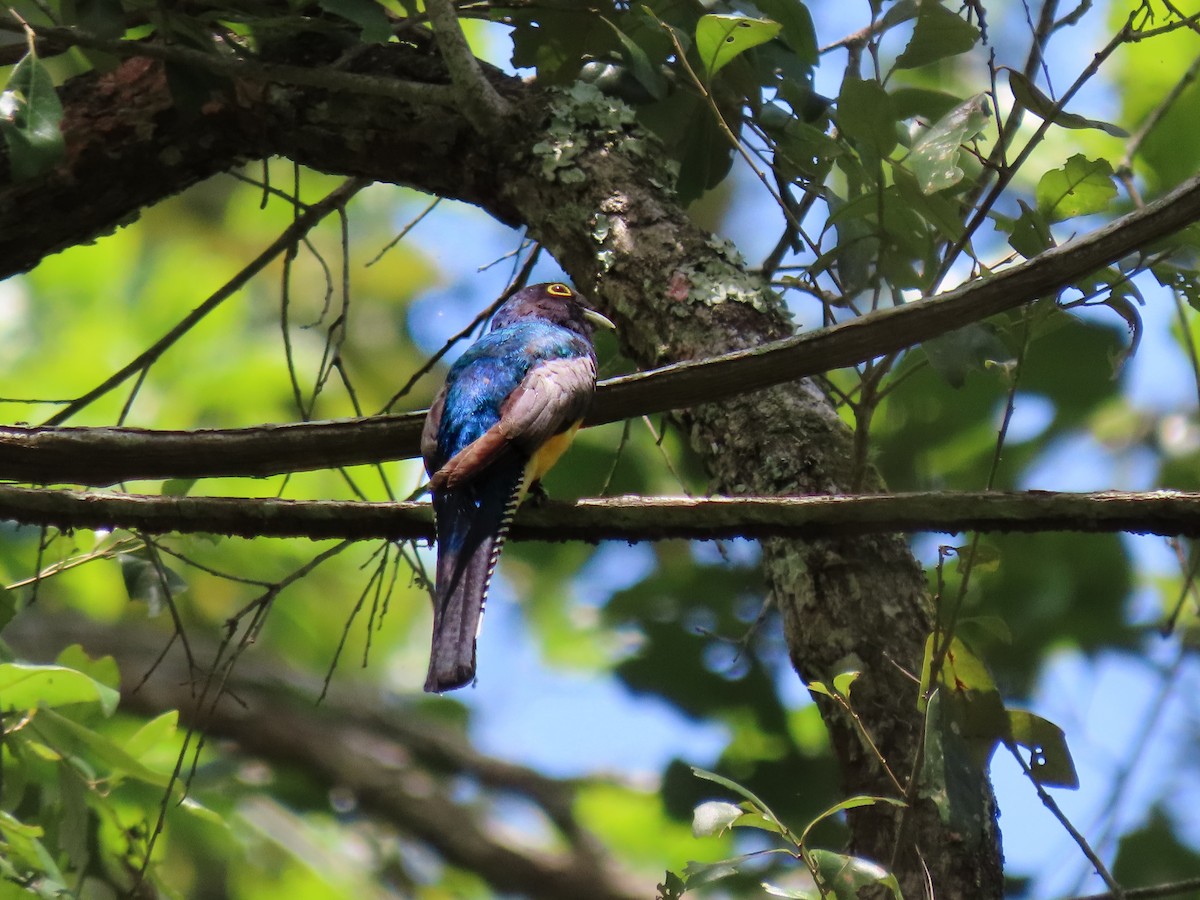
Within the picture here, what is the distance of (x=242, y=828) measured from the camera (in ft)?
21.0

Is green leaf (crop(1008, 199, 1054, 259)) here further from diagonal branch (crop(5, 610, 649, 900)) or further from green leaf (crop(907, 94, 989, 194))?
diagonal branch (crop(5, 610, 649, 900))

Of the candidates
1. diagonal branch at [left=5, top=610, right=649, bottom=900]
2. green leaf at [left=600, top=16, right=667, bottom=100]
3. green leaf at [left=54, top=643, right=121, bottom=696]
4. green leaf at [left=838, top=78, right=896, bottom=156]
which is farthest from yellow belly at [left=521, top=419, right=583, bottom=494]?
diagonal branch at [left=5, top=610, right=649, bottom=900]

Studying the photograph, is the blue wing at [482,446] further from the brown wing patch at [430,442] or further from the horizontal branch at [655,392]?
the horizontal branch at [655,392]

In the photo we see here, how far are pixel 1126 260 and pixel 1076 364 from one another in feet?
7.01

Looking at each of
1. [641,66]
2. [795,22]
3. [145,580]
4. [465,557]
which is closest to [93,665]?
[145,580]

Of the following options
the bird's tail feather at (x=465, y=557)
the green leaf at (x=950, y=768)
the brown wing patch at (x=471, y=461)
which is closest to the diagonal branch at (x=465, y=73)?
the brown wing patch at (x=471, y=461)

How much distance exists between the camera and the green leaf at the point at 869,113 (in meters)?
2.71

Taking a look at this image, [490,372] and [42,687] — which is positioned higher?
[490,372]

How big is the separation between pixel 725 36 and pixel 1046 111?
70cm

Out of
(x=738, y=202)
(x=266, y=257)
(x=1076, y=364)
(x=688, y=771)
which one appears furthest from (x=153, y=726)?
(x=738, y=202)

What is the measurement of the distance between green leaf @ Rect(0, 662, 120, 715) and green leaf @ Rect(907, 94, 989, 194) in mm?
2048

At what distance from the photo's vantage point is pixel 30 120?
2.82 metres

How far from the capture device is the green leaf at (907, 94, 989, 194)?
259 cm

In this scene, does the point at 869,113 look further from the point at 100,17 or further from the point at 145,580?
the point at 145,580
